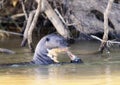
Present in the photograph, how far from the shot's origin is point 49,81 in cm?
443

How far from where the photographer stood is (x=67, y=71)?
204 inches

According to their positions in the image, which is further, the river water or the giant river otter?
the giant river otter

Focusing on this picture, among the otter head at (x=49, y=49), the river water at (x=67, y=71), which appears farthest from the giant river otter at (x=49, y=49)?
the river water at (x=67, y=71)

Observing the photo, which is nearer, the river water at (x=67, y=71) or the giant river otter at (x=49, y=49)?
the river water at (x=67, y=71)

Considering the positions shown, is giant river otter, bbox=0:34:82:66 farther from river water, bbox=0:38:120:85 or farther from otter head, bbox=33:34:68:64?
river water, bbox=0:38:120:85

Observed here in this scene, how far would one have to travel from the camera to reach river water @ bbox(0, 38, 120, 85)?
14.4ft

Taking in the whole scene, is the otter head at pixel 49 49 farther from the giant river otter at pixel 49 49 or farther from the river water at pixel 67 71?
the river water at pixel 67 71

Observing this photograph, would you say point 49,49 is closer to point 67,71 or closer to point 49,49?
point 49,49

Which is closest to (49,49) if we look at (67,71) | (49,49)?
(49,49)

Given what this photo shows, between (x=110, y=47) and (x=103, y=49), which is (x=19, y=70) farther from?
(x=110, y=47)

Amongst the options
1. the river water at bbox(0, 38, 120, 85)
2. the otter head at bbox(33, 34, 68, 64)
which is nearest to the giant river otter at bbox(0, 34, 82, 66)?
the otter head at bbox(33, 34, 68, 64)

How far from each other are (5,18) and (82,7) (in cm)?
278

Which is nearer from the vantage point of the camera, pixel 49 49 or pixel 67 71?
pixel 67 71

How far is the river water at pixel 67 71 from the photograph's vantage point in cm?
439
